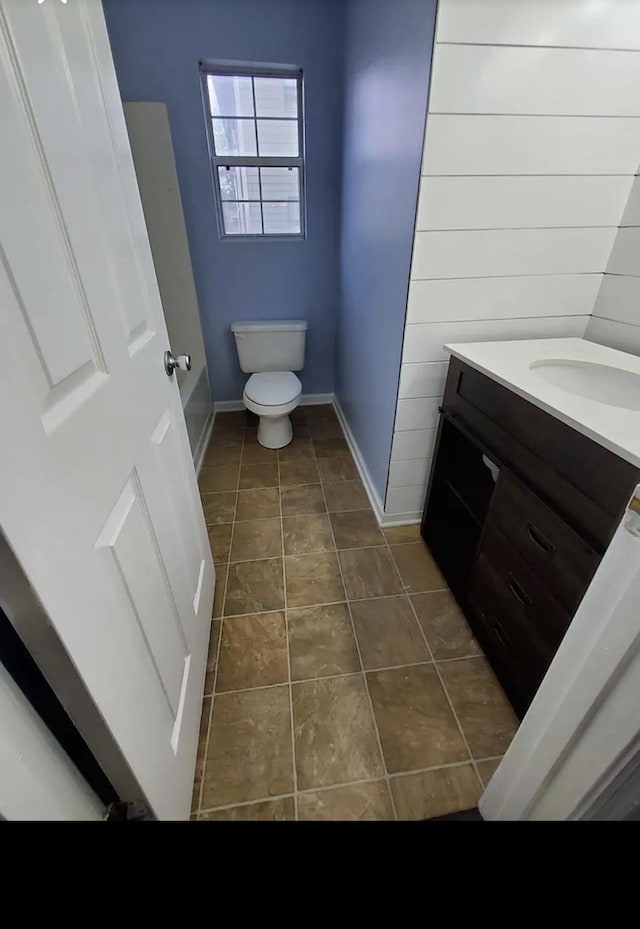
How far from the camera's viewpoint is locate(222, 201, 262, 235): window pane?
2.47 m

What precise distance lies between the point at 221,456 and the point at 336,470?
2.50 feet

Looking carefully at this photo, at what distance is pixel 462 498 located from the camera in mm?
1470

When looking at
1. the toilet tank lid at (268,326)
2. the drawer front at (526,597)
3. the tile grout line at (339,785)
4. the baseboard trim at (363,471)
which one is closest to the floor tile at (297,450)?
the baseboard trim at (363,471)

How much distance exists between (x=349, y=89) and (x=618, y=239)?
1583mm

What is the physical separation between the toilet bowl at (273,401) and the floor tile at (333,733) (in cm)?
149

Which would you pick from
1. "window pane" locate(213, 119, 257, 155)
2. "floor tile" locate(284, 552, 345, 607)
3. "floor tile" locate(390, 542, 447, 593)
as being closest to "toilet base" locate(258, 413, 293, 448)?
"floor tile" locate(284, 552, 345, 607)

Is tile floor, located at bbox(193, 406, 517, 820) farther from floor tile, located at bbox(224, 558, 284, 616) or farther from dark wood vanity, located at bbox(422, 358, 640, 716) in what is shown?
dark wood vanity, located at bbox(422, 358, 640, 716)

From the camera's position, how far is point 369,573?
64.8 inches

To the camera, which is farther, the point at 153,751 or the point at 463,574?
the point at 463,574

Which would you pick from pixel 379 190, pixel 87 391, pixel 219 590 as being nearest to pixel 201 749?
pixel 219 590

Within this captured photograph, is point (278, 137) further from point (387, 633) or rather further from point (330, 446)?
point (387, 633)

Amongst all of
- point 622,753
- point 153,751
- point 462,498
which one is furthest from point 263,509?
point 622,753

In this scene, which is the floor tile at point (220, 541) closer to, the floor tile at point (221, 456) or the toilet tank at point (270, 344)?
the floor tile at point (221, 456)
